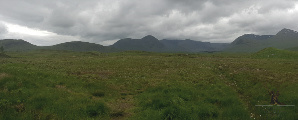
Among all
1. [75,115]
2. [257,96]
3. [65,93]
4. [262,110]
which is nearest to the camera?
[75,115]

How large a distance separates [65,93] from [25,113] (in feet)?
13.1

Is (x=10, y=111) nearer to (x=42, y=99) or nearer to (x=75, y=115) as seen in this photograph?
(x=42, y=99)

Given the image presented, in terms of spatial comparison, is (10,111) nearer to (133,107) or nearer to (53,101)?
(53,101)

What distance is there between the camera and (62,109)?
383 inches

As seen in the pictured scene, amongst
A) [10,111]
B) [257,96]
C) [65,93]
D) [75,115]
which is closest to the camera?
[10,111]

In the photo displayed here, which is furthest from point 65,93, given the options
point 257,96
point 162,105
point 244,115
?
point 257,96

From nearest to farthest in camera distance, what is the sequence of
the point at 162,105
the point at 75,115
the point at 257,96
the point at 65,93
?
the point at 75,115, the point at 162,105, the point at 65,93, the point at 257,96

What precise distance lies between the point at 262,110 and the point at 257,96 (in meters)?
3.88

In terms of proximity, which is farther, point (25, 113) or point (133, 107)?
point (133, 107)

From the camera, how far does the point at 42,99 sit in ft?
35.2

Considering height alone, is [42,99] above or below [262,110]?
above

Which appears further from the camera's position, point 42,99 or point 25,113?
point 42,99

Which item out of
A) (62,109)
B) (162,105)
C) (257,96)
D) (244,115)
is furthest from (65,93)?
(257,96)

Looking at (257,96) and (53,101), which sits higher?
(53,101)
